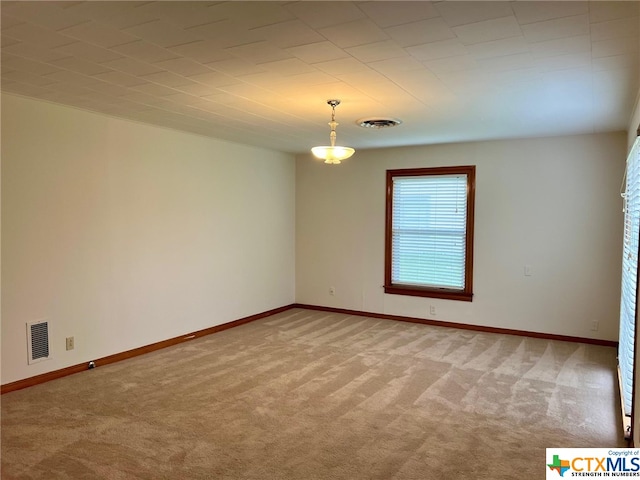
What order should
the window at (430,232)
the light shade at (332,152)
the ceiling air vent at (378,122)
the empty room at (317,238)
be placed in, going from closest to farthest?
1. the empty room at (317,238)
2. the light shade at (332,152)
3. the ceiling air vent at (378,122)
4. the window at (430,232)

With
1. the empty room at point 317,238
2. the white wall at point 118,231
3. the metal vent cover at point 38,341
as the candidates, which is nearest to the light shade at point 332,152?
the empty room at point 317,238

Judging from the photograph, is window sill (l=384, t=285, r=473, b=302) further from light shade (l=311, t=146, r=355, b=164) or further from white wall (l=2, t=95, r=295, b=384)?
light shade (l=311, t=146, r=355, b=164)

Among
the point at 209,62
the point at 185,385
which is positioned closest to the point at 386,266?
the point at 185,385

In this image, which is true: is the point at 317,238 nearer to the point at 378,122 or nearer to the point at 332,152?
the point at 378,122

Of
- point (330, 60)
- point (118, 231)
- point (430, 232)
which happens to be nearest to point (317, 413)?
point (330, 60)

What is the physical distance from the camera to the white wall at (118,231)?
3.77 m

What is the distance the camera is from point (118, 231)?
4543 mm

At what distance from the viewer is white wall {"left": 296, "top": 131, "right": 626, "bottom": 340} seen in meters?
5.13

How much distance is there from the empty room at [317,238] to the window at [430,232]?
0.03 meters

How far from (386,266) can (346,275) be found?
0.66 metres

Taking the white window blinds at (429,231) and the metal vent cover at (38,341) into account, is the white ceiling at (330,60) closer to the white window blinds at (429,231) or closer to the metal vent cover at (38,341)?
the white window blinds at (429,231)

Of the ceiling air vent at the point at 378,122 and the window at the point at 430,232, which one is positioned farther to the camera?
the window at the point at 430,232

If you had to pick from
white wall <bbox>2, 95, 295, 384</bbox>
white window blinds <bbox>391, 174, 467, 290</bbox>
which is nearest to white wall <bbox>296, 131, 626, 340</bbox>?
white window blinds <bbox>391, 174, 467, 290</bbox>

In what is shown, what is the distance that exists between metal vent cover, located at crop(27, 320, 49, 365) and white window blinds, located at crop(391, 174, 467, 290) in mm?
4232
